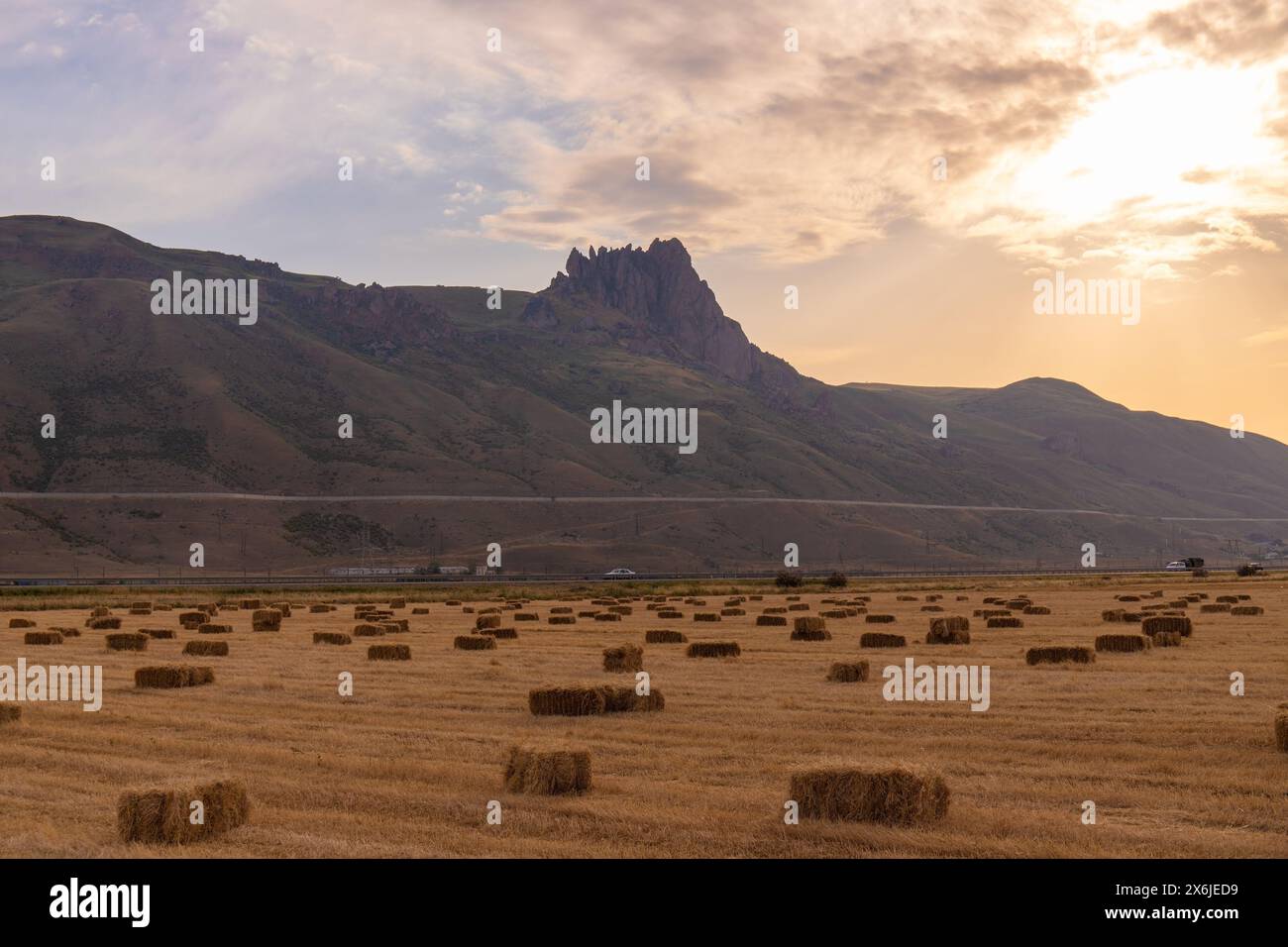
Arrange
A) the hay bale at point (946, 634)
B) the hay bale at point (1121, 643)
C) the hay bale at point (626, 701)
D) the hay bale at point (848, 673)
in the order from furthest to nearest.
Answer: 1. the hay bale at point (946, 634)
2. the hay bale at point (1121, 643)
3. the hay bale at point (848, 673)
4. the hay bale at point (626, 701)

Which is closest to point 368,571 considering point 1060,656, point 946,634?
point 946,634

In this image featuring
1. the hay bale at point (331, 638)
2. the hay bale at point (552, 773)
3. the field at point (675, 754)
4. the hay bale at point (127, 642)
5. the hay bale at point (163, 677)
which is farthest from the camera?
the hay bale at point (331, 638)

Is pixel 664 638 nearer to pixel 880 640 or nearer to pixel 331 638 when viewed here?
pixel 880 640

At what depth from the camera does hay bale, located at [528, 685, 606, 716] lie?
18516mm

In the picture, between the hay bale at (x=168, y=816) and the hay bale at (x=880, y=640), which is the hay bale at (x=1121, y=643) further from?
the hay bale at (x=168, y=816)

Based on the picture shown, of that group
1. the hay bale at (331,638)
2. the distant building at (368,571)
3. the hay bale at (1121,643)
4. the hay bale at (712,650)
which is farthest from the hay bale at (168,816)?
the distant building at (368,571)

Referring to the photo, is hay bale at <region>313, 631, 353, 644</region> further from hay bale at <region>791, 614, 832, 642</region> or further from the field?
hay bale at <region>791, 614, 832, 642</region>

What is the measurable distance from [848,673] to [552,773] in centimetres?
1084

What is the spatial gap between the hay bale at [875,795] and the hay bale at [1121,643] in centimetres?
1773

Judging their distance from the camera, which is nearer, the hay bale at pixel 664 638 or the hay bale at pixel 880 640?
the hay bale at pixel 880 640

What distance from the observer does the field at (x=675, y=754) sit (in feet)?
35.2

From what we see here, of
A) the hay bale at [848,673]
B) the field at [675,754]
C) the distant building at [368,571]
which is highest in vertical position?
the hay bale at [848,673]

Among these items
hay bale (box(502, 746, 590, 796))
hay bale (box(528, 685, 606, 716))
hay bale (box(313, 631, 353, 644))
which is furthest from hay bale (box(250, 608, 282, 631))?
hay bale (box(502, 746, 590, 796))
